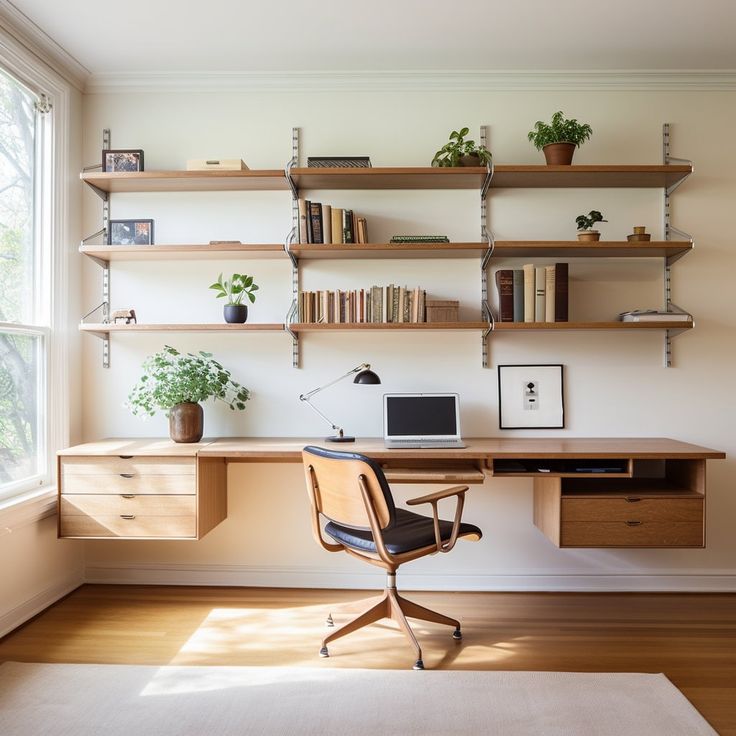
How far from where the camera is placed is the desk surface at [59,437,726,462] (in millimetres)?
2701

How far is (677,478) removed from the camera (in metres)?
2.99

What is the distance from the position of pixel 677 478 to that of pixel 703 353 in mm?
718

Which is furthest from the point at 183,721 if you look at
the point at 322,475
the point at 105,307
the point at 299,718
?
the point at 105,307

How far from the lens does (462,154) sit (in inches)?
122

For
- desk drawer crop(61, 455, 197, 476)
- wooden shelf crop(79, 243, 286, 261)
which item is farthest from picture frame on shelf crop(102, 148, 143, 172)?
desk drawer crop(61, 455, 197, 476)

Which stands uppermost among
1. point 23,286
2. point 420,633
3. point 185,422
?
point 23,286

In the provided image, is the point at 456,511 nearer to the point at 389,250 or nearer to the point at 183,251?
the point at 389,250

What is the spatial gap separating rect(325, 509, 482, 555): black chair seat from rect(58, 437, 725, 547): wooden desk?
0.67 feet

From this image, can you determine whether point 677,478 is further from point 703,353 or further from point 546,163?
point 546,163

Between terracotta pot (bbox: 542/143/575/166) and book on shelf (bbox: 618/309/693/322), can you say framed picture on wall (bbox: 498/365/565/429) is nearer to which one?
book on shelf (bbox: 618/309/693/322)

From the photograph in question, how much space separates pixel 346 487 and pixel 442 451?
590 mm

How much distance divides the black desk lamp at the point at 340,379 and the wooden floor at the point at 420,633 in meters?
0.80

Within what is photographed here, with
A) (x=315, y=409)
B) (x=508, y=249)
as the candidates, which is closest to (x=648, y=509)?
(x=508, y=249)

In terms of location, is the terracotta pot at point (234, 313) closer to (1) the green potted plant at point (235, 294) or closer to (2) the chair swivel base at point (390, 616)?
(1) the green potted plant at point (235, 294)
